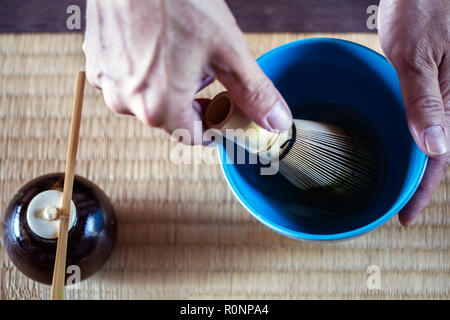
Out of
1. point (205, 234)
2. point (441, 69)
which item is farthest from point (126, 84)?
point (441, 69)

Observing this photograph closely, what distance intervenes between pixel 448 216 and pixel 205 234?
31 cm

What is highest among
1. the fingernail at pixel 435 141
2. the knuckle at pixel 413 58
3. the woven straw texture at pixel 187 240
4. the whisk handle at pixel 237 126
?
the knuckle at pixel 413 58

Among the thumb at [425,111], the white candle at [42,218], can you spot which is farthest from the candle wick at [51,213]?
the thumb at [425,111]

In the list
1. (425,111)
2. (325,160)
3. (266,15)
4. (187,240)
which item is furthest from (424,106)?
(266,15)

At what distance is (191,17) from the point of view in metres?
0.40

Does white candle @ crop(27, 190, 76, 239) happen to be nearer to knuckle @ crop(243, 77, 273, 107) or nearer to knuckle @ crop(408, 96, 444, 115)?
knuckle @ crop(243, 77, 273, 107)

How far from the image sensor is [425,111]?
48cm

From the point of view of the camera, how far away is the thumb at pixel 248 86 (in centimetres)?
42

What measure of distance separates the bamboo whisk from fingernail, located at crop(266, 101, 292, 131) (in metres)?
0.03

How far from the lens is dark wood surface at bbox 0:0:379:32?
0.91 metres

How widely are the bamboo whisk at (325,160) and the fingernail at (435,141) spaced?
101 millimetres

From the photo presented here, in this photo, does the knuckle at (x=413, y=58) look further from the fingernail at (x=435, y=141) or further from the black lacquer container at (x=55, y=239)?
the black lacquer container at (x=55, y=239)

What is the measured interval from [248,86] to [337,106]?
0.67 feet
